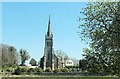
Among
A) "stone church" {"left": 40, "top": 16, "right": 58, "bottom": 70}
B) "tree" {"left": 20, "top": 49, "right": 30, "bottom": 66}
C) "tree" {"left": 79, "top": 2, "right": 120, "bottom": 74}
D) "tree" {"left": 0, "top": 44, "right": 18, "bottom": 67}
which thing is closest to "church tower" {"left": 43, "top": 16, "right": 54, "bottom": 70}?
"stone church" {"left": 40, "top": 16, "right": 58, "bottom": 70}

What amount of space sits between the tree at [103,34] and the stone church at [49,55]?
230ft

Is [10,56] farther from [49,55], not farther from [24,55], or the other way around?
[49,55]

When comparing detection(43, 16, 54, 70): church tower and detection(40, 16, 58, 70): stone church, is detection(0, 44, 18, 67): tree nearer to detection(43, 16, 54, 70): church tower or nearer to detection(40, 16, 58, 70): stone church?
detection(40, 16, 58, 70): stone church

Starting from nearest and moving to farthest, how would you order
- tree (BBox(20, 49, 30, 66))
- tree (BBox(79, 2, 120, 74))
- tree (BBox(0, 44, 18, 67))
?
tree (BBox(79, 2, 120, 74)) < tree (BBox(0, 44, 18, 67)) < tree (BBox(20, 49, 30, 66))

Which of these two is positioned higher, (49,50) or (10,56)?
(49,50)

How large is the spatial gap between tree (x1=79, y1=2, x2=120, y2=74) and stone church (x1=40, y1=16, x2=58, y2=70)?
70.1m

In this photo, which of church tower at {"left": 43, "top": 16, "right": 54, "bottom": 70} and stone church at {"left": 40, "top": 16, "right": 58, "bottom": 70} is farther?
church tower at {"left": 43, "top": 16, "right": 54, "bottom": 70}

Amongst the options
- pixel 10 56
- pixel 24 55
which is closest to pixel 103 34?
pixel 10 56

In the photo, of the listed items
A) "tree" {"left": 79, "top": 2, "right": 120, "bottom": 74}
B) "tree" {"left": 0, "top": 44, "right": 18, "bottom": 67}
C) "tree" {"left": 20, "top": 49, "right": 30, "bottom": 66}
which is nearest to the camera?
"tree" {"left": 79, "top": 2, "right": 120, "bottom": 74}

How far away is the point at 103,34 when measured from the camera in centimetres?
1270

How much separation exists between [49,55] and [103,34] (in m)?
73.6

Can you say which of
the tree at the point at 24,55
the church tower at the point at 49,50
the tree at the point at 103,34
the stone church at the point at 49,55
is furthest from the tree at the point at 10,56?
the tree at the point at 103,34

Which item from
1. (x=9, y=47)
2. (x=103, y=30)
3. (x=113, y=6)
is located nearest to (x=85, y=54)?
(x=103, y=30)

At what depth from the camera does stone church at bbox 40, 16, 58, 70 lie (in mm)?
84062
